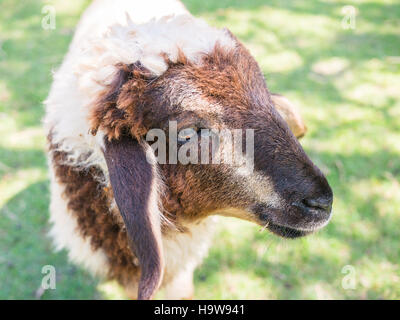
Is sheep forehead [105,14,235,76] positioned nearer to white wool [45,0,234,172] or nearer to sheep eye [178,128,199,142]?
white wool [45,0,234,172]

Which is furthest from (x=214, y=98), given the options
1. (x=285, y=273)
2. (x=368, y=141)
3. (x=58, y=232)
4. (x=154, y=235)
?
(x=368, y=141)

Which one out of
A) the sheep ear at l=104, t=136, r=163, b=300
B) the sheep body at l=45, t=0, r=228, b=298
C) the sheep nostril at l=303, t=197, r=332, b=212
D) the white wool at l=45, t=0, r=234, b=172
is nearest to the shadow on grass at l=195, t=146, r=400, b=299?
the sheep body at l=45, t=0, r=228, b=298

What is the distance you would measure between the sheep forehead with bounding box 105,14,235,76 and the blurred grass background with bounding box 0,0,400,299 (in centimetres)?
134

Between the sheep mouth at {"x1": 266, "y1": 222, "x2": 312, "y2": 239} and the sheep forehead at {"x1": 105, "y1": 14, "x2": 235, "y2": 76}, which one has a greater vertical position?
the sheep forehead at {"x1": 105, "y1": 14, "x2": 235, "y2": 76}

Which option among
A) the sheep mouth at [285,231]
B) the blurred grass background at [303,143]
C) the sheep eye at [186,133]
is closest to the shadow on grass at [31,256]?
the blurred grass background at [303,143]

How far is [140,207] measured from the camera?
1843 mm

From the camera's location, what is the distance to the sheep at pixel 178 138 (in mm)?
1896

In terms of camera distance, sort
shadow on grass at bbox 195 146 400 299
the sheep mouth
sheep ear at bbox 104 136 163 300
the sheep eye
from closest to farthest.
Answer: sheep ear at bbox 104 136 163 300 < the sheep eye < the sheep mouth < shadow on grass at bbox 195 146 400 299

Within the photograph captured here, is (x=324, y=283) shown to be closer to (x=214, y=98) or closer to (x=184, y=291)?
(x=184, y=291)

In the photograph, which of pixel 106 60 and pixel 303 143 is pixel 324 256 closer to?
pixel 303 143

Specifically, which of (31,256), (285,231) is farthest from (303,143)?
(31,256)

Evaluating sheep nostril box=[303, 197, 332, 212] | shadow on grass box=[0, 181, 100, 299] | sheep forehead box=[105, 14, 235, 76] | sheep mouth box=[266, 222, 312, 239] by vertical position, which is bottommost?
shadow on grass box=[0, 181, 100, 299]

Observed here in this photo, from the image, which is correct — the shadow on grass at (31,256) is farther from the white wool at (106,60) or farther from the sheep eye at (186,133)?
the sheep eye at (186,133)

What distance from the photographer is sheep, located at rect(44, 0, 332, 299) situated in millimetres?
1896
